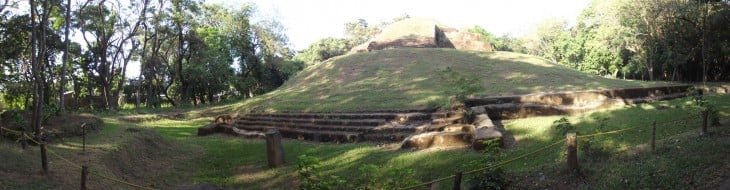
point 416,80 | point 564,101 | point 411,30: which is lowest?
point 564,101

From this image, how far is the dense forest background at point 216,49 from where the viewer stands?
2405cm

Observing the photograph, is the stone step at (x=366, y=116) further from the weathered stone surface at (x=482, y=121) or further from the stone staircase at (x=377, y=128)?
the weathered stone surface at (x=482, y=121)

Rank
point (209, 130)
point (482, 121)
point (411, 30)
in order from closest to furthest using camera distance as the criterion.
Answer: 1. point (482, 121)
2. point (209, 130)
3. point (411, 30)

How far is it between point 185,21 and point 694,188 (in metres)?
28.5

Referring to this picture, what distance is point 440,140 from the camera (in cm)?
1038

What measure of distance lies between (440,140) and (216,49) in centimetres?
2567

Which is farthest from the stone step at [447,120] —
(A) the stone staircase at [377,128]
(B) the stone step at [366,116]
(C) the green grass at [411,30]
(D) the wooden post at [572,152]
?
(C) the green grass at [411,30]

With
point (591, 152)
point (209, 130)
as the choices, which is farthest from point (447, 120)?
point (209, 130)

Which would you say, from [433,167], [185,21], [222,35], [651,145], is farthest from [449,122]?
[222,35]

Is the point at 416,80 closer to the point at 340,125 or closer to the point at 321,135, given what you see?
the point at 340,125

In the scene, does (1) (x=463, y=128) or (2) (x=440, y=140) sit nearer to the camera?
(2) (x=440, y=140)

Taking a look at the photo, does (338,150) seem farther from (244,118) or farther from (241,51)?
(241,51)

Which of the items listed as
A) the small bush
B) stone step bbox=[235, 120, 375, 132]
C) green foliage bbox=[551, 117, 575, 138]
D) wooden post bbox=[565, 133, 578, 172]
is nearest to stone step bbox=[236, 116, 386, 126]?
stone step bbox=[235, 120, 375, 132]

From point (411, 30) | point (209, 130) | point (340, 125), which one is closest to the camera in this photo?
point (340, 125)
